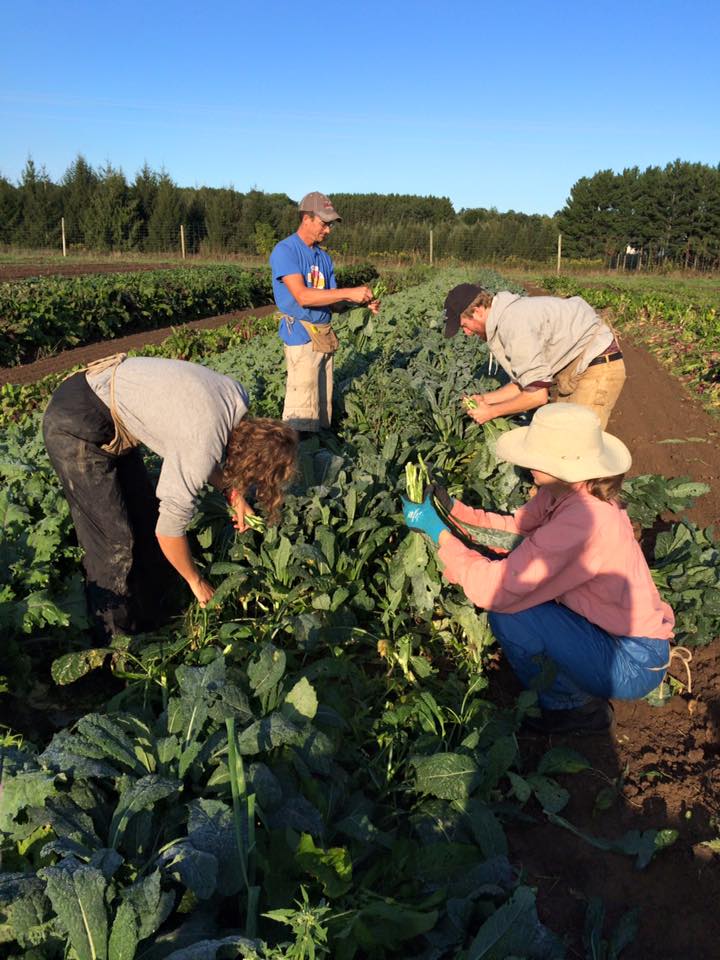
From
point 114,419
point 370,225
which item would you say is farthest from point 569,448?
point 370,225

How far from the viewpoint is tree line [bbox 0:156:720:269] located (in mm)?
38500

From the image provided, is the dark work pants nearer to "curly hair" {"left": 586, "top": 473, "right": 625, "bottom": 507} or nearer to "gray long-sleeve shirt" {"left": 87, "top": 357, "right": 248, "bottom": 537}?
"gray long-sleeve shirt" {"left": 87, "top": 357, "right": 248, "bottom": 537}

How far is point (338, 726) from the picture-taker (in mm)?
2250

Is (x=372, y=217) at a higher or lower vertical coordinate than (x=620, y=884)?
higher

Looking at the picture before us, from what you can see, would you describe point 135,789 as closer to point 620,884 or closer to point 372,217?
point 620,884

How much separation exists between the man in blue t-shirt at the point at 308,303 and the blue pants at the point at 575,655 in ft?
8.73

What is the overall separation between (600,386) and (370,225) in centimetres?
4932

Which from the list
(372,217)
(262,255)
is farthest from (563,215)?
(262,255)

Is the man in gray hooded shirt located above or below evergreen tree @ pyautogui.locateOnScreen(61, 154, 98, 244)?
below

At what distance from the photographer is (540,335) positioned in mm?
4113

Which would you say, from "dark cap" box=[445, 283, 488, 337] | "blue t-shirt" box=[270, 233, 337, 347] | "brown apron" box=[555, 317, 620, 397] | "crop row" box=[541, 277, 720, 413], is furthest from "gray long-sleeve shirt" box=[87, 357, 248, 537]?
"crop row" box=[541, 277, 720, 413]

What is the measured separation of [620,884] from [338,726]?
104cm

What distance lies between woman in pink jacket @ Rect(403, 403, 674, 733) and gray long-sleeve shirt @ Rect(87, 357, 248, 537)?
931mm

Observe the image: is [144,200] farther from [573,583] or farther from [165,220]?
[573,583]
